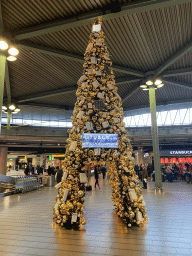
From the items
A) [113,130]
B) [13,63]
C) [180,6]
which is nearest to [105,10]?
[180,6]

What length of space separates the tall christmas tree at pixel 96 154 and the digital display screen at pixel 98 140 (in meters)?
0.11

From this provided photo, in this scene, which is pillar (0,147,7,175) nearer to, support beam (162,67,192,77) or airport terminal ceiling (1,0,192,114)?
airport terminal ceiling (1,0,192,114)

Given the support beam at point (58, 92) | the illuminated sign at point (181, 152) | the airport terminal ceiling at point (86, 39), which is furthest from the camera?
the illuminated sign at point (181, 152)

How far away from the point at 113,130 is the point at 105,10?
4964 mm

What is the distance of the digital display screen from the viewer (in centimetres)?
466

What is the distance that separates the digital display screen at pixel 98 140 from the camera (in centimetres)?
466

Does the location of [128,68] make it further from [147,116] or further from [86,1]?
[147,116]

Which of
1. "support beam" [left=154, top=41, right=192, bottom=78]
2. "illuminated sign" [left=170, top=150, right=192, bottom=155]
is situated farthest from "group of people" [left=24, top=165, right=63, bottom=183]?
"illuminated sign" [left=170, top=150, right=192, bottom=155]

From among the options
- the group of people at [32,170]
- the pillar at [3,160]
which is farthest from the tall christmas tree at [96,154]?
the pillar at [3,160]

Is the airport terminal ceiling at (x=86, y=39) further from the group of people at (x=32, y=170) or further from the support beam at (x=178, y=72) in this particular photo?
the group of people at (x=32, y=170)

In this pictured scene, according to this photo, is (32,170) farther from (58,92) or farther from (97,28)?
(97,28)

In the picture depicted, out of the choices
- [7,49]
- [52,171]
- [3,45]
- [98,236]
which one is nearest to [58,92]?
[7,49]

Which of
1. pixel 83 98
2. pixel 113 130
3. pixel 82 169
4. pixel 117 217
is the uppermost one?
pixel 83 98

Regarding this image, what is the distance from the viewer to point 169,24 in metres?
7.95
